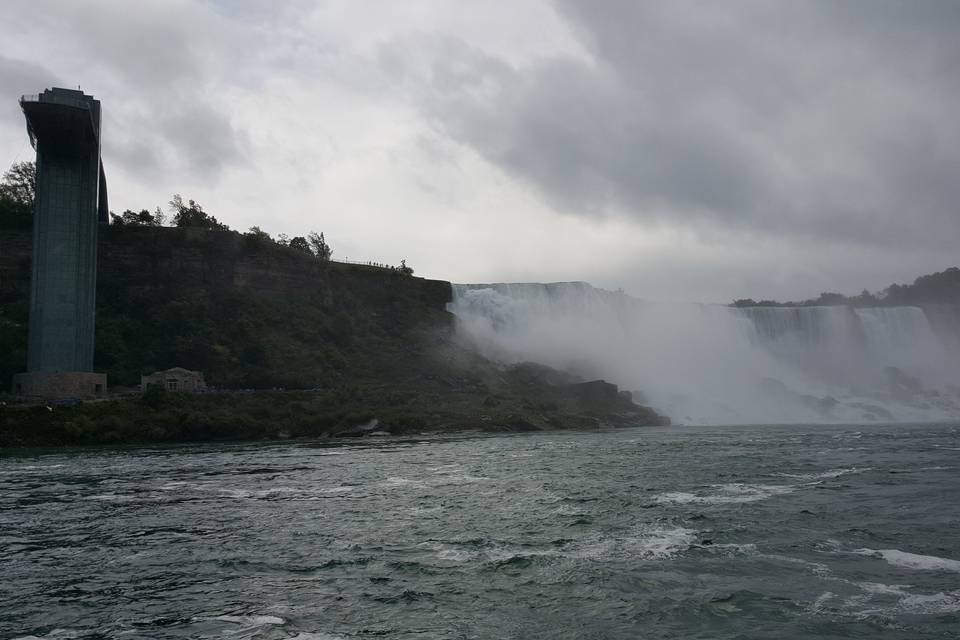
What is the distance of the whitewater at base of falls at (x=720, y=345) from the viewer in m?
82.1

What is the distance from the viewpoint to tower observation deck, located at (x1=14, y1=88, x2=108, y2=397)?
2176 inches

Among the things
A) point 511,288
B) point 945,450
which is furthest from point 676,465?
point 511,288

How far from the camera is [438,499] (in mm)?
22547

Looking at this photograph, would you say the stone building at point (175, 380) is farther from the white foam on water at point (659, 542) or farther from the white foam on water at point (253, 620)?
the white foam on water at point (253, 620)

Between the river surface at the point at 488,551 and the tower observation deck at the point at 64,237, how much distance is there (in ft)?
96.2

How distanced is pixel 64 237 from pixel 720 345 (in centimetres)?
6945

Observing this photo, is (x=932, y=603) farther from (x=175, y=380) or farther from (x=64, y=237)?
(x=64, y=237)

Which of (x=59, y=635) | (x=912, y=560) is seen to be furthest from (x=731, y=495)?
(x=59, y=635)

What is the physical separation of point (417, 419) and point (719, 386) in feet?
139

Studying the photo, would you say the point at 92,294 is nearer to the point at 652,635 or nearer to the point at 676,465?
the point at 676,465

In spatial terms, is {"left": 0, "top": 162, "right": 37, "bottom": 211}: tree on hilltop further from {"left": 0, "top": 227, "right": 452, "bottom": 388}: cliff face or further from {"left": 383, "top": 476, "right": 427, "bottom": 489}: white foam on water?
{"left": 383, "top": 476, "right": 427, "bottom": 489}: white foam on water

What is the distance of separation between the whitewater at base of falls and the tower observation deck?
40.5 m

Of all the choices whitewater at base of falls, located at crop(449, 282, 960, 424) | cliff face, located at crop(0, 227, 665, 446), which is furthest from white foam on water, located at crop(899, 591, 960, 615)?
whitewater at base of falls, located at crop(449, 282, 960, 424)

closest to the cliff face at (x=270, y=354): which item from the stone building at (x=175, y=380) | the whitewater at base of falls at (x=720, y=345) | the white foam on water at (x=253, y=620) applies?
the stone building at (x=175, y=380)
